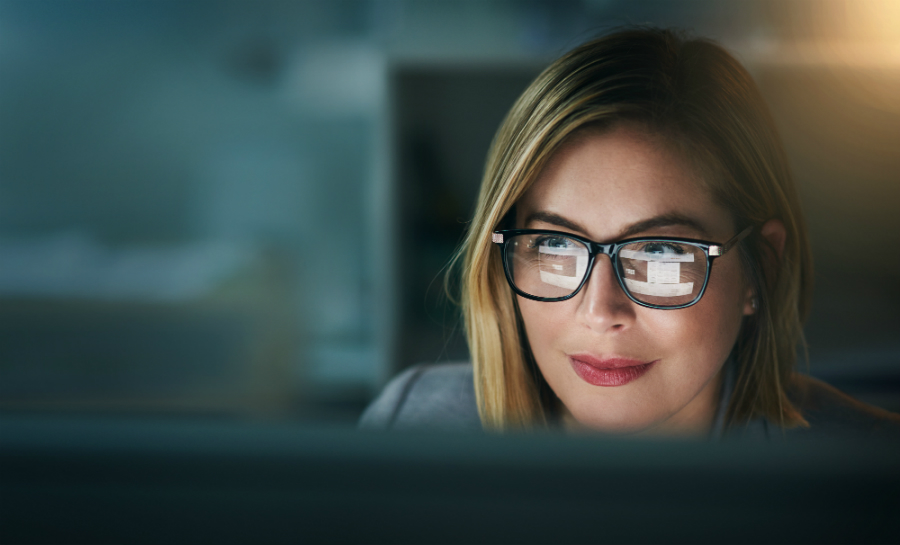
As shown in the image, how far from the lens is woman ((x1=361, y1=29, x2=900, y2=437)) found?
684 millimetres

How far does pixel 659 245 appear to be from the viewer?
2.21ft

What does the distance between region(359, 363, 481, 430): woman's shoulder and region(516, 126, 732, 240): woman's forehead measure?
33 centimetres

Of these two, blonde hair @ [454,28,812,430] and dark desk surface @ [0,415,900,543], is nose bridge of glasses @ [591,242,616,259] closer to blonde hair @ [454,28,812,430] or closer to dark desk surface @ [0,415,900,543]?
blonde hair @ [454,28,812,430]

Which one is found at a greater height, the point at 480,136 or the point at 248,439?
the point at 480,136

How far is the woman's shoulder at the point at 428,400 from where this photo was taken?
2.80 feet

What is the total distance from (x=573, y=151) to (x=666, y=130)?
4.5 inches

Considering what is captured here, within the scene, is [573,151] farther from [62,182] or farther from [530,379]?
[62,182]

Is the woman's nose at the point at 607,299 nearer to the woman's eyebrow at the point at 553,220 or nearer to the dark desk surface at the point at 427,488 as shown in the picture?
the woman's eyebrow at the point at 553,220

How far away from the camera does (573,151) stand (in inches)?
28.8

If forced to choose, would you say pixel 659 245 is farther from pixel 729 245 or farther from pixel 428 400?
pixel 428 400

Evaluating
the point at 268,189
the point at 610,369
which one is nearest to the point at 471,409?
the point at 610,369

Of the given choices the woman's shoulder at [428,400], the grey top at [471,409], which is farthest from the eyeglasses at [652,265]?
the woman's shoulder at [428,400]

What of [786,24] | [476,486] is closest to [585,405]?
[476,486]

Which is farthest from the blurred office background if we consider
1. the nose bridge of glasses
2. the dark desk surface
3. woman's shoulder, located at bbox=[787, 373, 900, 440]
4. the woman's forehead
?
the dark desk surface
